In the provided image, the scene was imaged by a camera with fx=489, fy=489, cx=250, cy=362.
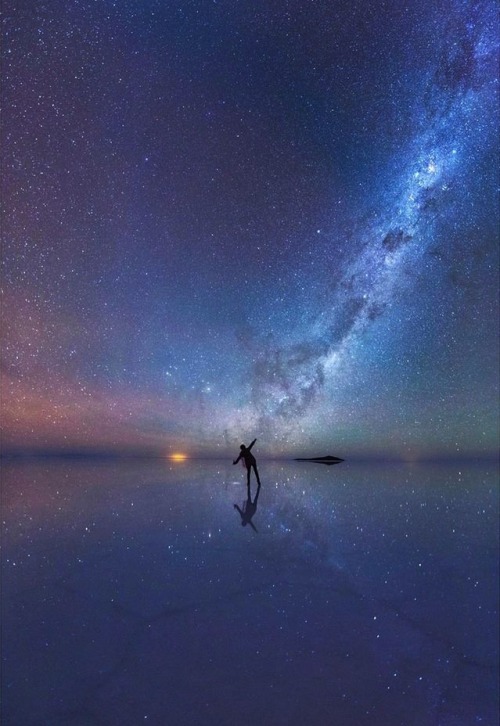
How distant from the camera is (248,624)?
3.94 m

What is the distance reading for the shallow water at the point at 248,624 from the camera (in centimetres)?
276

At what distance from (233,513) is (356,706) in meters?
6.68

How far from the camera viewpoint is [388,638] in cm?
367

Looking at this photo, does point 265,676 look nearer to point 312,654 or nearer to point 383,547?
point 312,654

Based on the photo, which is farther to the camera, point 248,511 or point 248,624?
point 248,511

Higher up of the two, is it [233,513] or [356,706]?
[233,513]

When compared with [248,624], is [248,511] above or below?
above

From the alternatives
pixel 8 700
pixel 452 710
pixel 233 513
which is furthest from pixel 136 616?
pixel 233 513

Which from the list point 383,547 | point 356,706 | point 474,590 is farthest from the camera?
point 383,547

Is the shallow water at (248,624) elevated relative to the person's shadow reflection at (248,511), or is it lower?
lower

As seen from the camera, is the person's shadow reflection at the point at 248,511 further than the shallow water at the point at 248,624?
Yes

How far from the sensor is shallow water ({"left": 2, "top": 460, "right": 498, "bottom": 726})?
2.76 meters

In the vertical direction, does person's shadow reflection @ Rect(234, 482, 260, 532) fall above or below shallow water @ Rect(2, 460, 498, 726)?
above

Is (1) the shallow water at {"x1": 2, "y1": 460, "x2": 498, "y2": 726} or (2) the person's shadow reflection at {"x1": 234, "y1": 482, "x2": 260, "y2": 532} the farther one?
(2) the person's shadow reflection at {"x1": 234, "y1": 482, "x2": 260, "y2": 532}
